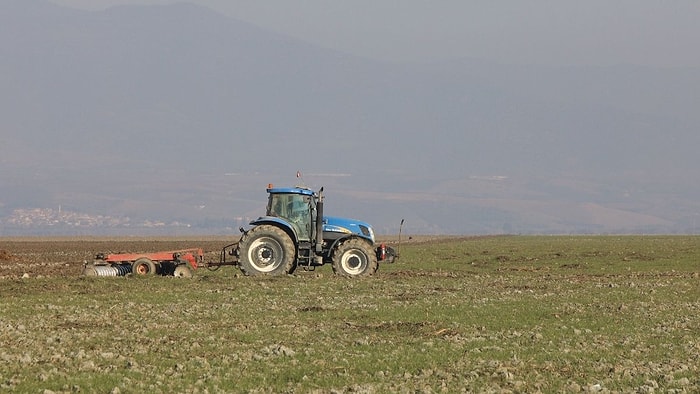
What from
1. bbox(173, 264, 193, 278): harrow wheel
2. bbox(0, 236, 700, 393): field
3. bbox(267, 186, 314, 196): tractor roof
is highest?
bbox(267, 186, 314, 196): tractor roof

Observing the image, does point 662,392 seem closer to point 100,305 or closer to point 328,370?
point 328,370

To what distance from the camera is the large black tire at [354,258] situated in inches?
1496

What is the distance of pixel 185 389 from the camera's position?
1579 cm

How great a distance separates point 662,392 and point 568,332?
6797 mm

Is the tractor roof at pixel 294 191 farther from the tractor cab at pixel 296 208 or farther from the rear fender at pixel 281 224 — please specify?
the rear fender at pixel 281 224

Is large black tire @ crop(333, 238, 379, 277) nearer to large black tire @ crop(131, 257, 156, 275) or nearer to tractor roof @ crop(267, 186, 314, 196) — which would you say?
tractor roof @ crop(267, 186, 314, 196)

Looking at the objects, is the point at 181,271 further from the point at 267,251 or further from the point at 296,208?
the point at 296,208

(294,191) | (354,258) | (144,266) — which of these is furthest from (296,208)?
(144,266)

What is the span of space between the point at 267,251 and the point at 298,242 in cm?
105

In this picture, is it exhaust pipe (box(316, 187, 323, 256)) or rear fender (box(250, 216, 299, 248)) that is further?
rear fender (box(250, 216, 299, 248))

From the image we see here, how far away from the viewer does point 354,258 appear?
38.3m

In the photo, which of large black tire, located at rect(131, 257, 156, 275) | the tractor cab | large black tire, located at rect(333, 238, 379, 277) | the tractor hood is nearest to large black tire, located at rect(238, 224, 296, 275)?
the tractor cab

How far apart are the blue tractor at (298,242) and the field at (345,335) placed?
68.0 inches

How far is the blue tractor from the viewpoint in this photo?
37.8 metres
